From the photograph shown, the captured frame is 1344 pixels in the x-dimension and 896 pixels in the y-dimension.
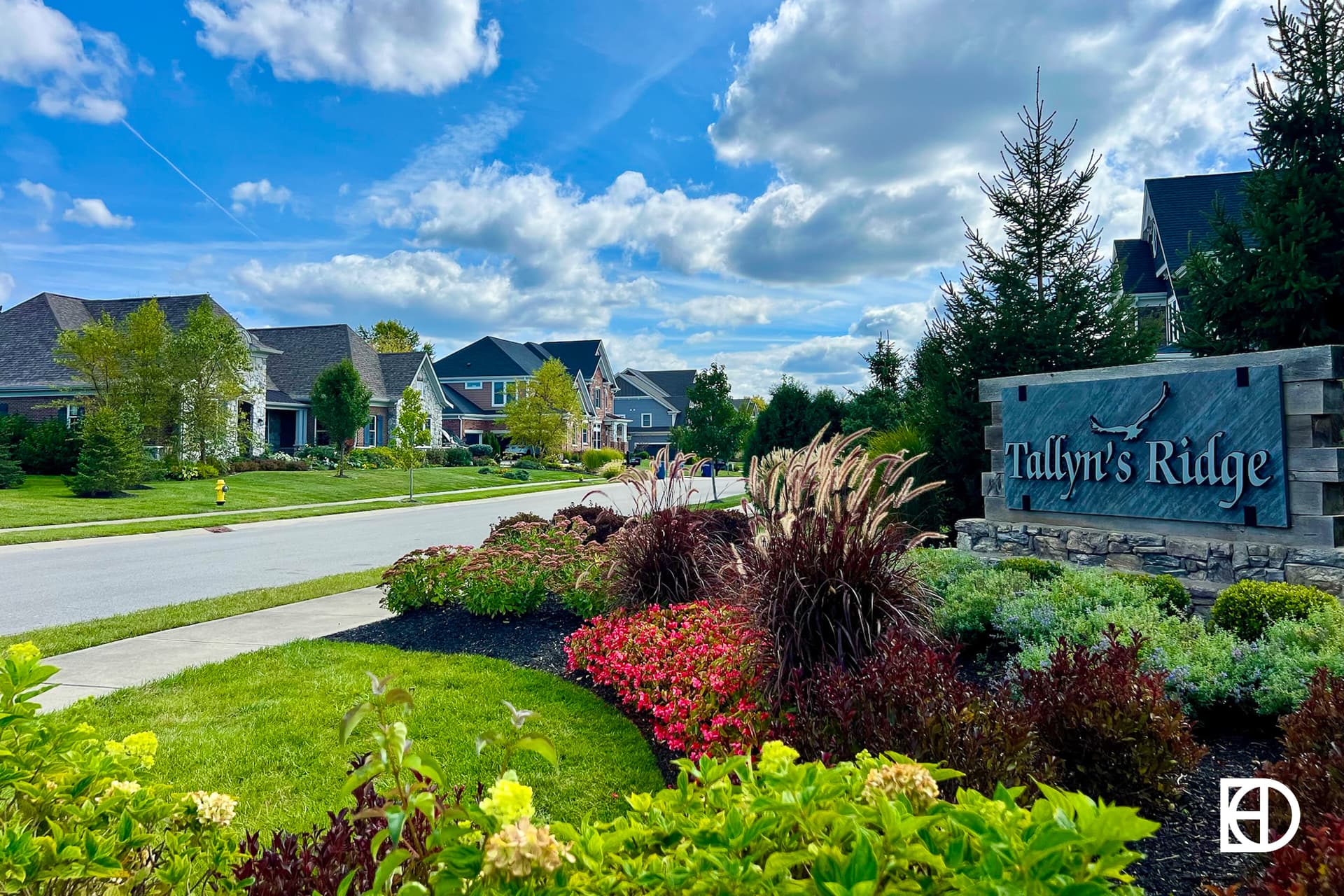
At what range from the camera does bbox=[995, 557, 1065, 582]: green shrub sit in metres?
6.85

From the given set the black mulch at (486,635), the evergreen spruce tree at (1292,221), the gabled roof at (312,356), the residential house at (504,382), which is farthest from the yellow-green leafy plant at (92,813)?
the residential house at (504,382)

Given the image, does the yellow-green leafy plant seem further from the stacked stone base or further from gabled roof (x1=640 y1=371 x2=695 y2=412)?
gabled roof (x1=640 y1=371 x2=695 y2=412)

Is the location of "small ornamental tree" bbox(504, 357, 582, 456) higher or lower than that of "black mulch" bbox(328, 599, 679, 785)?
higher

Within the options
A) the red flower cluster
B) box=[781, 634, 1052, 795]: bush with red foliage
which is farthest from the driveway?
box=[781, 634, 1052, 795]: bush with red foliage

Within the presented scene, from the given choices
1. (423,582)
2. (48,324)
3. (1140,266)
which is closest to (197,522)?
(423,582)

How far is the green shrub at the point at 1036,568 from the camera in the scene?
685 cm

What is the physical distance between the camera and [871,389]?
20.6m

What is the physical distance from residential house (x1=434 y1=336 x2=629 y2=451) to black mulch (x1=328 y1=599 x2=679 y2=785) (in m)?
43.8

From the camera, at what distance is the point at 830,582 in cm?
435

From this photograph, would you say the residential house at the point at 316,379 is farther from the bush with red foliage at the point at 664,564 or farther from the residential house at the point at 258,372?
the bush with red foliage at the point at 664,564

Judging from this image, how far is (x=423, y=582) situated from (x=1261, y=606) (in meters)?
7.20

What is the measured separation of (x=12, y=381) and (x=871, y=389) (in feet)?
113

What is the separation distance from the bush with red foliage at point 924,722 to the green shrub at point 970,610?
1.93 metres

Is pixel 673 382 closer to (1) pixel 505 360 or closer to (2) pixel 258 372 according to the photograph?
(1) pixel 505 360
